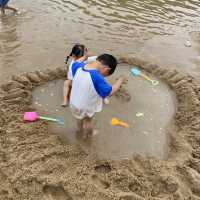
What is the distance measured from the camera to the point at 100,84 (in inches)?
145

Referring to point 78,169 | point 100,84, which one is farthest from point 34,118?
point 100,84

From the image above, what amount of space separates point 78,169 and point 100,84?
0.96m

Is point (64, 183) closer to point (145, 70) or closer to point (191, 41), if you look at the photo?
point (145, 70)

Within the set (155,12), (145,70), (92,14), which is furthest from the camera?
(155,12)

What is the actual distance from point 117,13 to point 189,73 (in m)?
3.00

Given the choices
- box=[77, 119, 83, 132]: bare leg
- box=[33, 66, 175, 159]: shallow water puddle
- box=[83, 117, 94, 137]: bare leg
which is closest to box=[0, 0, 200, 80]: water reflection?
box=[33, 66, 175, 159]: shallow water puddle

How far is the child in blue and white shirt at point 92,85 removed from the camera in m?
3.67

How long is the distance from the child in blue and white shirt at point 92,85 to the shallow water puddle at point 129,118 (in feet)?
1.71

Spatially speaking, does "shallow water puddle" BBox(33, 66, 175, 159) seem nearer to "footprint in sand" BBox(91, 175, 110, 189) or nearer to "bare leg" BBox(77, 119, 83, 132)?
"bare leg" BBox(77, 119, 83, 132)

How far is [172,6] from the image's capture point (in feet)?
29.7

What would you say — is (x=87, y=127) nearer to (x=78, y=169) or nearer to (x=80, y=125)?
(x=80, y=125)

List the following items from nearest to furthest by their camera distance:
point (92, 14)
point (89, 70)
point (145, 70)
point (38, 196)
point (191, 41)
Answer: point (38, 196) → point (89, 70) → point (145, 70) → point (191, 41) → point (92, 14)

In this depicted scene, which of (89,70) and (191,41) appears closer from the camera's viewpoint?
(89,70)

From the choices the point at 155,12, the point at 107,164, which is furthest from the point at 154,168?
the point at 155,12
